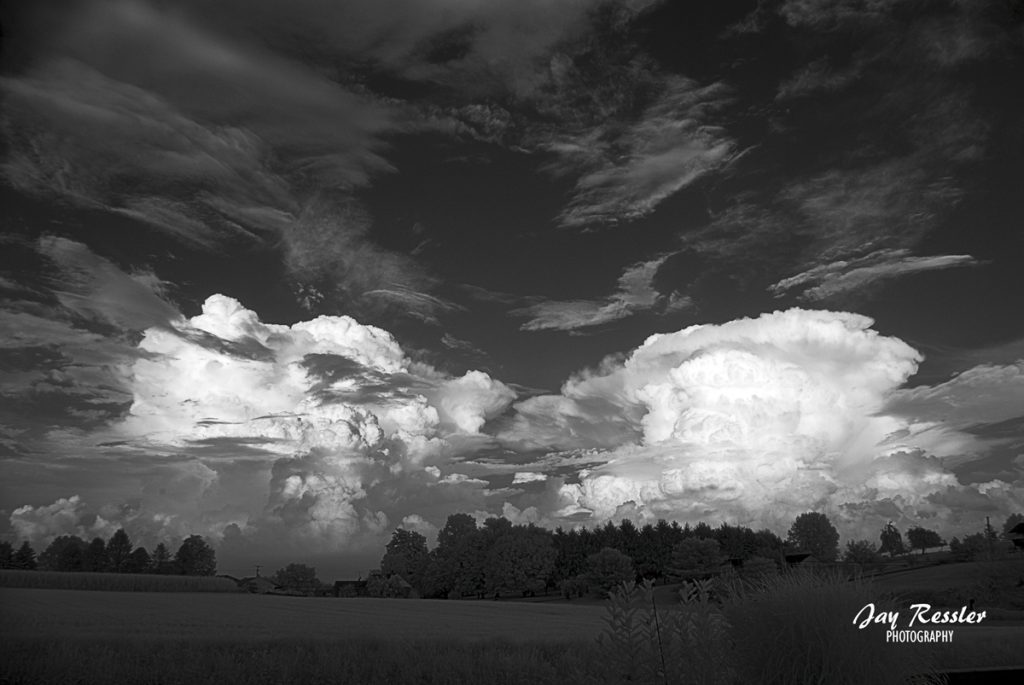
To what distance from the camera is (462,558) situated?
99250 mm

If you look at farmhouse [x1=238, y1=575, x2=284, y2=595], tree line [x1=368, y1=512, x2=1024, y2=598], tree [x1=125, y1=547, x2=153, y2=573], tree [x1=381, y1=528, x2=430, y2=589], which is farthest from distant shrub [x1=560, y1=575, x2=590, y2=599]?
tree [x1=125, y1=547, x2=153, y2=573]

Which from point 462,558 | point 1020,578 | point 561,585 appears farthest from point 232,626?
point 561,585

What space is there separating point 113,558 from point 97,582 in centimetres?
4934

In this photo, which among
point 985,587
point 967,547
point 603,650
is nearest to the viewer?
point 603,650

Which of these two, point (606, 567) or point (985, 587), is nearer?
point (985, 587)

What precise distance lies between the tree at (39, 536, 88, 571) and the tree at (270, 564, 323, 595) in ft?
97.5

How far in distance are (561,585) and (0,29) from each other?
106235mm

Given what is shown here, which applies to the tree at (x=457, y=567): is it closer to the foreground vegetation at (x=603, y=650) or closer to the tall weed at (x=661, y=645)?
the foreground vegetation at (x=603, y=650)

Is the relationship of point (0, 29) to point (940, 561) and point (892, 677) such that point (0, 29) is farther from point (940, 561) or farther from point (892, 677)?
point (940, 561)

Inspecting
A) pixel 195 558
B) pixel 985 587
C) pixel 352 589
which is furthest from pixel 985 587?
pixel 195 558

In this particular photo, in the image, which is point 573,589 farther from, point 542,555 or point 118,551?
point 118,551

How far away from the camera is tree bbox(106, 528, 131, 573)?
11131cm

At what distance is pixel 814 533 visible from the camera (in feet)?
353

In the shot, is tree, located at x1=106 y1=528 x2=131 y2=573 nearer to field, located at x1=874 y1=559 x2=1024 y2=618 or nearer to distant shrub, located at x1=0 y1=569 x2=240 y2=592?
distant shrub, located at x1=0 y1=569 x2=240 y2=592
